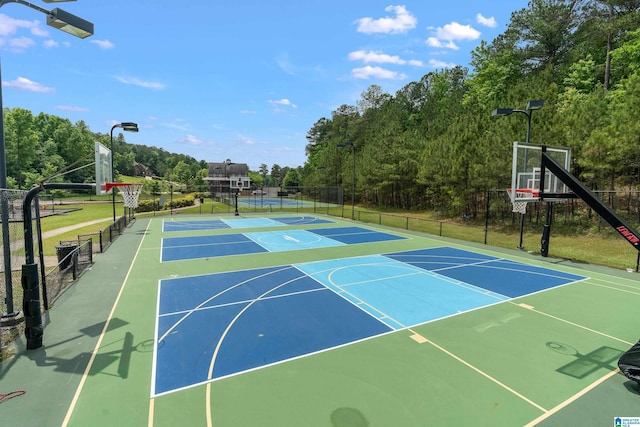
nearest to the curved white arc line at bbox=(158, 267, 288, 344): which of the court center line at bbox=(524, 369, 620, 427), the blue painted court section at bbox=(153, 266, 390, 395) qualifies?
the blue painted court section at bbox=(153, 266, 390, 395)

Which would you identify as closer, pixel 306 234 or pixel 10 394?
pixel 10 394

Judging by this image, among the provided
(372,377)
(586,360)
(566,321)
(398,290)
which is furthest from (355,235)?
(372,377)

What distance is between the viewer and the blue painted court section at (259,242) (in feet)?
54.7

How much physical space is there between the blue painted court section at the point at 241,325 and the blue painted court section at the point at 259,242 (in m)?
5.11

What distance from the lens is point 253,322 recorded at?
27.0ft

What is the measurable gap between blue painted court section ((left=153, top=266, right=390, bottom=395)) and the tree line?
1908 centimetres

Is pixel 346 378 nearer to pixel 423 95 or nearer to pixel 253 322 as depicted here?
pixel 253 322

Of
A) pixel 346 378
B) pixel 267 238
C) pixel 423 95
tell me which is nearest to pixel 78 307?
pixel 346 378

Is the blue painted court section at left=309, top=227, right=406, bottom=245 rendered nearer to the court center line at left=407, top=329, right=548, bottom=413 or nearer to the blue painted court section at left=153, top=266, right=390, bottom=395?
the blue painted court section at left=153, top=266, right=390, bottom=395

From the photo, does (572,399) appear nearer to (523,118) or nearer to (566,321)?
(566,321)

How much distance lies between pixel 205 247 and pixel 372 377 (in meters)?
14.0

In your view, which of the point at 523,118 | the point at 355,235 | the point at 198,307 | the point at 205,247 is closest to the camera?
the point at 198,307

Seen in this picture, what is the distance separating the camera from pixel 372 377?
588 cm

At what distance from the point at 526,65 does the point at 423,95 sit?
2355 centimetres
